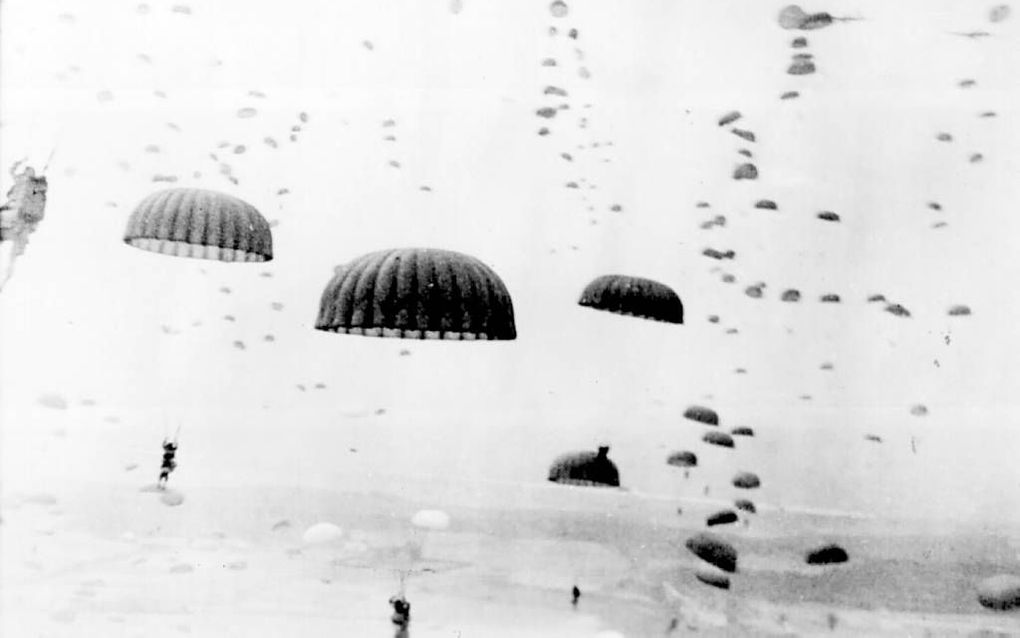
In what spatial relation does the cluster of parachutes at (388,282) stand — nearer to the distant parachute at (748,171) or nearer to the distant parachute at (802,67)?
the distant parachute at (748,171)

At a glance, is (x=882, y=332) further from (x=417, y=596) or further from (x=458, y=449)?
(x=417, y=596)

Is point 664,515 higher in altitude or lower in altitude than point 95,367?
lower

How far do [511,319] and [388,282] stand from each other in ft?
1.45

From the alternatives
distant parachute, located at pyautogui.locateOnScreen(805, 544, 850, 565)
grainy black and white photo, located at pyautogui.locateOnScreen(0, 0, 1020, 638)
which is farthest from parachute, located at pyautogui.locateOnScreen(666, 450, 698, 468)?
distant parachute, located at pyautogui.locateOnScreen(805, 544, 850, 565)

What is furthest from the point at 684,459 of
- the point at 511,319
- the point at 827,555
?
the point at 511,319

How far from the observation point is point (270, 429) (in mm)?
2812

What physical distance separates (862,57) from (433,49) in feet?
4.88

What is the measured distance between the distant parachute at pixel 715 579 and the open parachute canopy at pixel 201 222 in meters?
1.89

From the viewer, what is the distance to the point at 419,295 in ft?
8.04

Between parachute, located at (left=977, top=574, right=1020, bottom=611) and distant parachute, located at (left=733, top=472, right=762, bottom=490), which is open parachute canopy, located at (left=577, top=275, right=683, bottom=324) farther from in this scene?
parachute, located at (left=977, top=574, right=1020, bottom=611)

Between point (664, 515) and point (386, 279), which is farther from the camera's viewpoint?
point (664, 515)

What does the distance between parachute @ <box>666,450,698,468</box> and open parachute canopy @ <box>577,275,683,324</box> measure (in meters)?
0.45

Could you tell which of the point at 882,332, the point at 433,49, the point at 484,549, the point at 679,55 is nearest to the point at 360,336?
the point at 484,549

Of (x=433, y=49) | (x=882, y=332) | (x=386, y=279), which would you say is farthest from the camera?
(x=433, y=49)
